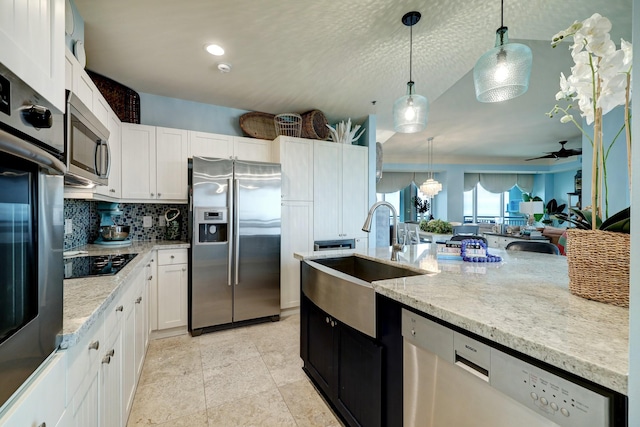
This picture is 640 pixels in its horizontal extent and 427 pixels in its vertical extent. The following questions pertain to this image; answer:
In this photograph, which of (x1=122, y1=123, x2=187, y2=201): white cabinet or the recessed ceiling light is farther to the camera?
(x1=122, y1=123, x2=187, y2=201): white cabinet

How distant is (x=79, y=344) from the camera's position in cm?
90

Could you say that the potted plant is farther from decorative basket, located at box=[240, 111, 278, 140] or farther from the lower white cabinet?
decorative basket, located at box=[240, 111, 278, 140]

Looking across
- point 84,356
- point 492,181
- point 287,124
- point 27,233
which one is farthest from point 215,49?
point 492,181

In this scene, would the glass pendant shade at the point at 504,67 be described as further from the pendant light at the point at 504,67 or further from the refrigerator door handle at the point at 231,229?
the refrigerator door handle at the point at 231,229

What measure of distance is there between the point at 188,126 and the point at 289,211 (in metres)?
1.59

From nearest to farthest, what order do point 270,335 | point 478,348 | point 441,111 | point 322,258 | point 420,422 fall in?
point 478,348, point 420,422, point 322,258, point 270,335, point 441,111

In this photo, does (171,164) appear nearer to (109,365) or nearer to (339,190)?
(339,190)

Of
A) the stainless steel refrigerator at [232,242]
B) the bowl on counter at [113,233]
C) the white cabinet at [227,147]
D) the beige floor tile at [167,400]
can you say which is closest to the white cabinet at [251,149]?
the white cabinet at [227,147]

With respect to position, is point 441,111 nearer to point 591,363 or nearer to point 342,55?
point 342,55

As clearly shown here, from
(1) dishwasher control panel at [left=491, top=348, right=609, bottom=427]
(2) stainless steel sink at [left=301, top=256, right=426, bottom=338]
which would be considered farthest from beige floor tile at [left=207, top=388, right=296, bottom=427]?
(1) dishwasher control panel at [left=491, top=348, right=609, bottom=427]

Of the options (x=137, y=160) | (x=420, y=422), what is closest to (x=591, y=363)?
(x=420, y=422)

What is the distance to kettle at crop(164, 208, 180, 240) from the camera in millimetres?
3133

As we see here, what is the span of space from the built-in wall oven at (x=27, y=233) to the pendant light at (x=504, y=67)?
6.56 ft

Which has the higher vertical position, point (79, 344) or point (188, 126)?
point (188, 126)
